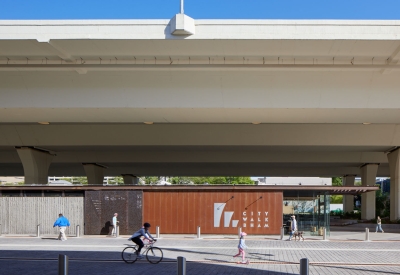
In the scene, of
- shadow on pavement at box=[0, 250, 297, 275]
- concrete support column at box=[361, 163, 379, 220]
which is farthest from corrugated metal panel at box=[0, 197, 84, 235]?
concrete support column at box=[361, 163, 379, 220]

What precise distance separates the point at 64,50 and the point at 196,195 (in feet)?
44.4

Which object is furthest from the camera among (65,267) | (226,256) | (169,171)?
(169,171)

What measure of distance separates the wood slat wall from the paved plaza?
2173 millimetres

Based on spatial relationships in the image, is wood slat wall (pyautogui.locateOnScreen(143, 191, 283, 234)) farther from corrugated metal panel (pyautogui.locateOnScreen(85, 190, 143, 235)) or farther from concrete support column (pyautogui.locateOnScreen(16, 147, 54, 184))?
concrete support column (pyautogui.locateOnScreen(16, 147, 54, 184))

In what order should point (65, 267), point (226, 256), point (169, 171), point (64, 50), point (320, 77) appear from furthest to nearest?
point (169, 171) < point (320, 77) < point (64, 50) < point (226, 256) < point (65, 267)

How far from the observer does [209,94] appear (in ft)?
82.4

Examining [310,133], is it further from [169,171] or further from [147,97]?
[169,171]

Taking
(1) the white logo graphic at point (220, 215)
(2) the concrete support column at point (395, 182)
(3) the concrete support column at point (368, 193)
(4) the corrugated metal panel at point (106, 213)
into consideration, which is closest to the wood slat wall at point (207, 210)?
(1) the white logo graphic at point (220, 215)

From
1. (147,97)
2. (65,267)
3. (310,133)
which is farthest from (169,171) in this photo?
(65,267)

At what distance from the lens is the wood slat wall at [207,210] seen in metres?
32.5

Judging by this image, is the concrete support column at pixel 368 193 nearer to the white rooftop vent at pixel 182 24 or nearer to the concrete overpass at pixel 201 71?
the concrete overpass at pixel 201 71

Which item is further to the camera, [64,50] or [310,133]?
[310,133]

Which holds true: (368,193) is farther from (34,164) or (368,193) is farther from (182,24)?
(182,24)

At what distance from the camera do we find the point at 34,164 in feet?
138
